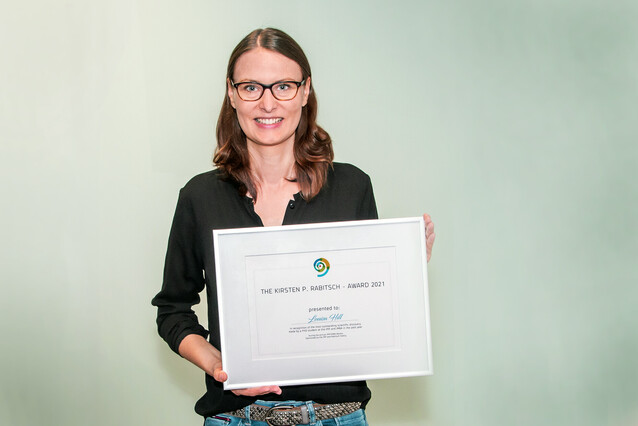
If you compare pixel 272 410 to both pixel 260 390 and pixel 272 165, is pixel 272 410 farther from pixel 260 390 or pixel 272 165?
pixel 272 165

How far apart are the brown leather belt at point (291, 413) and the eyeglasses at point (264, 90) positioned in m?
0.79

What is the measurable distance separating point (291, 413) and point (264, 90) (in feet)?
2.71

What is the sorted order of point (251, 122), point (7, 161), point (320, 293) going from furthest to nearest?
point (7, 161), point (251, 122), point (320, 293)

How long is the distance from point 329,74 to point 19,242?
1606 millimetres

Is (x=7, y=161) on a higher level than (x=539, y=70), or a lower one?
lower

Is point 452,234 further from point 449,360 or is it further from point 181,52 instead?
point 181,52

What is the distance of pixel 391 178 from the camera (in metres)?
3.14

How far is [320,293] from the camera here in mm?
1643

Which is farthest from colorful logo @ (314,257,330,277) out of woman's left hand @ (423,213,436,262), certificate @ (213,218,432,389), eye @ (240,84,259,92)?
eye @ (240,84,259,92)

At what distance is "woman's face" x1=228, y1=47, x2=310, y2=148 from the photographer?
1774 millimetres

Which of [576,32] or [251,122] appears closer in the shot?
[251,122]

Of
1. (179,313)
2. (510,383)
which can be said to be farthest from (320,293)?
(510,383)

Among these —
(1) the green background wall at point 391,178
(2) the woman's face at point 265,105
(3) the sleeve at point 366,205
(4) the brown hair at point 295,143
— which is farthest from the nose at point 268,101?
(1) the green background wall at point 391,178

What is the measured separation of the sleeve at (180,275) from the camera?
1792 millimetres
